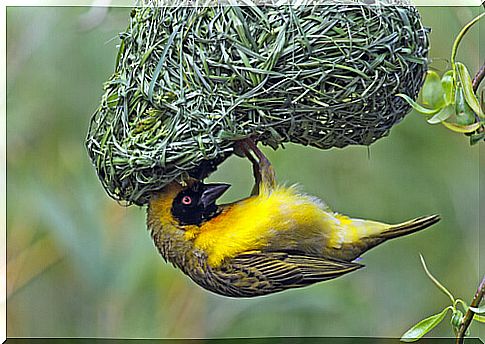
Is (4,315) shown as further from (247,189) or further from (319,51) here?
(319,51)

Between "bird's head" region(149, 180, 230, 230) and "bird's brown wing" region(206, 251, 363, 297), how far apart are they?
0.33 ft

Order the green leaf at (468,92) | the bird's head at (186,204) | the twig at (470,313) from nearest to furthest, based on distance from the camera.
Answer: the green leaf at (468,92) < the twig at (470,313) < the bird's head at (186,204)

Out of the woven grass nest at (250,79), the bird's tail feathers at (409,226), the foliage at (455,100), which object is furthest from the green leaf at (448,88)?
the bird's tail feathers at (409,226)

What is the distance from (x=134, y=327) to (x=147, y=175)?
36 centimetres

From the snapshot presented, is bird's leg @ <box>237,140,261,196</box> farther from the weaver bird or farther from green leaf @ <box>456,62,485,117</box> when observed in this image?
green leaf @ <box>456,62,485,117</box>

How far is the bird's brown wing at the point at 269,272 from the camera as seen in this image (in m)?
1.29

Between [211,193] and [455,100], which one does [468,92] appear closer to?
[455,100]

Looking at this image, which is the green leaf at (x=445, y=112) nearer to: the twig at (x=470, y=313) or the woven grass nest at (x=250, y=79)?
the woven grass nest at (x=250, y=79)

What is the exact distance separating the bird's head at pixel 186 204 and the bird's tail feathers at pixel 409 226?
35cm

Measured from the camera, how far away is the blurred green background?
137cm

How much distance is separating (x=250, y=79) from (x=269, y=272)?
0.38 metres

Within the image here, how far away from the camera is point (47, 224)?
1391mm

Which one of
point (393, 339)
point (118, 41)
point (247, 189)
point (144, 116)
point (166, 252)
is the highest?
point (118, 41)

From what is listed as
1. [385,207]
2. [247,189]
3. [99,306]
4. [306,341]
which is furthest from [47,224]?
[385,207]
